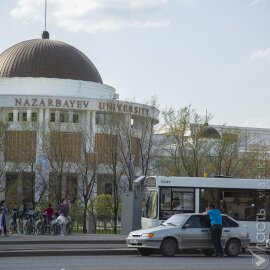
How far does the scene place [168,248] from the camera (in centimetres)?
2377

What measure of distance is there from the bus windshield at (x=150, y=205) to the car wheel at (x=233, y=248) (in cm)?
547

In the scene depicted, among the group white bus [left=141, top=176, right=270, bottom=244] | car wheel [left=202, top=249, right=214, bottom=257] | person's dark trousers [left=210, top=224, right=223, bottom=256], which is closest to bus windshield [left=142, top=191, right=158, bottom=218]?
white bus [left=141, top=176, right=270, bottom=244]

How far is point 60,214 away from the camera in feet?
116

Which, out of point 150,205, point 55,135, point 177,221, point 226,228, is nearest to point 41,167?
point 55,135

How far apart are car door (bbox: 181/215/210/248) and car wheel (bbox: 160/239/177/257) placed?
29 centimetres

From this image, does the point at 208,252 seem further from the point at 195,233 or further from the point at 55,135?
the point at 55,135

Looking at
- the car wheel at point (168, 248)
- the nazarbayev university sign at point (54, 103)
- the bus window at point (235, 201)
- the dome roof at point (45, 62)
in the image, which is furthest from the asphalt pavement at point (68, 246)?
the dome roof at point (45, 62)

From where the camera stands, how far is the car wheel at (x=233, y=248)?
24.6 meters

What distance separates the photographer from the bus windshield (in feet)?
98.0

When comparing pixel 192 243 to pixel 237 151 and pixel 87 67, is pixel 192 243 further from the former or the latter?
pixel 87 67

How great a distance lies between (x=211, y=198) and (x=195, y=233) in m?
6.39

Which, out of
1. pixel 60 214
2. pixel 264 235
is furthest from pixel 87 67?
pixel 264 235

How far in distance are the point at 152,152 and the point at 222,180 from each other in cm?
2484

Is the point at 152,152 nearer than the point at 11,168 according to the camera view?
Yes
